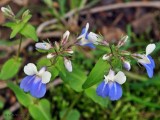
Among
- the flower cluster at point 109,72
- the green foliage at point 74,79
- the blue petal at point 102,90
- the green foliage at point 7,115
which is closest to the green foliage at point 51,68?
the flower cluster at point 109,72

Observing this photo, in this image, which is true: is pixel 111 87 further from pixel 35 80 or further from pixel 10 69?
pixel 10 69

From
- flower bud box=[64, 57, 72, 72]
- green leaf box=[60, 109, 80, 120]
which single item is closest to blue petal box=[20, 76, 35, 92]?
flower bud box=[64, 57, 72, 72]

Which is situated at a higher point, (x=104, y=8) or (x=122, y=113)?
(x=104, y=8)

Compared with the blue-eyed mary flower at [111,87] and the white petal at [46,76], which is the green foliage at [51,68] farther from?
the blue-eyed mary flower at [111,87]

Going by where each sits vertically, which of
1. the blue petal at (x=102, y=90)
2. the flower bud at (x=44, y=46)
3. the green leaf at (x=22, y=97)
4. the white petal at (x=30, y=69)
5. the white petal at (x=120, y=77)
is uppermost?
the flower bud at (x=44, y=46)

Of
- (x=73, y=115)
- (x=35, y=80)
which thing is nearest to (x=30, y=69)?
(x=35, y=80)

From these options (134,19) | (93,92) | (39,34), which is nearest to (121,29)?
(134,19)

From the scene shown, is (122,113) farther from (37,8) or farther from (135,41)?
(37,8)
